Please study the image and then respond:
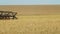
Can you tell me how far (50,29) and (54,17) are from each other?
0.27 meters

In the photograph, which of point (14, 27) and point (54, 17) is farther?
point (54, 17)

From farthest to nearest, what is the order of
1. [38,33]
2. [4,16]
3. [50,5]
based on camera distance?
[50,5] < [4,16] < [38,33]

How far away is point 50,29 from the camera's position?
1.33m

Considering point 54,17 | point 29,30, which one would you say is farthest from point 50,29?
point 54,17

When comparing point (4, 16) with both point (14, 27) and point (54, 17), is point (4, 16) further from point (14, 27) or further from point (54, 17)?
point (54, 17)

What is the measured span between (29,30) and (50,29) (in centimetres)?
14

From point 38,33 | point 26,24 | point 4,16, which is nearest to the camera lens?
point 38,33

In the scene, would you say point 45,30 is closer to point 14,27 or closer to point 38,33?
point 38,33

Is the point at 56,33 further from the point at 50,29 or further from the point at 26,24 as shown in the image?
the point at 26,24

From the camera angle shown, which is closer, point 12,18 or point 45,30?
point 45,30

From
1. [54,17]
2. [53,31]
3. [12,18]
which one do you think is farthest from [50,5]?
[53,31]

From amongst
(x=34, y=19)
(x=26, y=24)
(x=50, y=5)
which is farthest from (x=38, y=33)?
(x=50, y=5)

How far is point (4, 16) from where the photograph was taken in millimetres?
1519

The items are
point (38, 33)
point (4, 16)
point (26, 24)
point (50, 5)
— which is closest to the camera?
point (38, 33)
